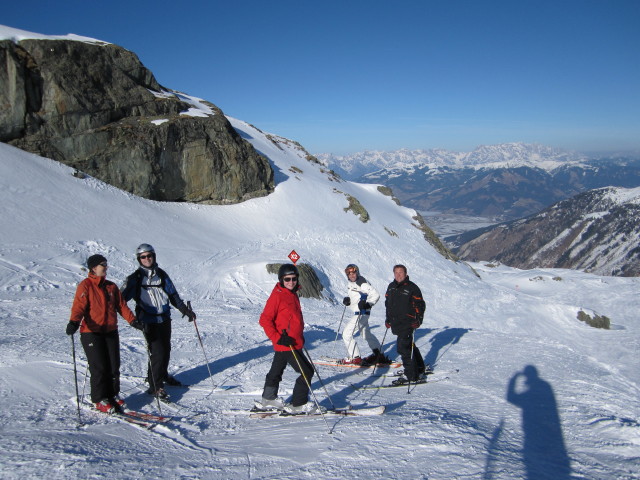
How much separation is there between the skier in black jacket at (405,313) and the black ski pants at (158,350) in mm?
4255

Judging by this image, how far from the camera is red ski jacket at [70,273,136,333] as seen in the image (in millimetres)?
5504

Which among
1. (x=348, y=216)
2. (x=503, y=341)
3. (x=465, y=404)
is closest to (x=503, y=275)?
(x=348, y=216)

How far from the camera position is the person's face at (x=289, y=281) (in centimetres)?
567

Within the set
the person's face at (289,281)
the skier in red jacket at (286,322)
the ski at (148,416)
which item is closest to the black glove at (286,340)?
the skier in red jacket at (286,322)

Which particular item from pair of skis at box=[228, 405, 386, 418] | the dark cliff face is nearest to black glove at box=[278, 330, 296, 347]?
pair of skis at box=[228, 405, 386, 418]

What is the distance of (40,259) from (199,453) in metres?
15.3

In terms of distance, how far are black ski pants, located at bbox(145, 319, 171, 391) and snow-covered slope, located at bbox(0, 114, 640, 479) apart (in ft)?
1.45

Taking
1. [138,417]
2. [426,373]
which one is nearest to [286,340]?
[138,417]

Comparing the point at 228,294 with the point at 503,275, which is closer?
the point at 228,294

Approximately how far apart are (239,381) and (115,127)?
87.7ft

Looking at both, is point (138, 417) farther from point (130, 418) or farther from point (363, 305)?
point (363, 305)

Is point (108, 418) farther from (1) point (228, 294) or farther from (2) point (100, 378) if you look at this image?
(1) point (228, 294)

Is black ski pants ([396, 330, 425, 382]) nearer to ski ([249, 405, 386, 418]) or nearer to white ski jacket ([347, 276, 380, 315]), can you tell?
white ski jacket ([347, 276, 380, 315])

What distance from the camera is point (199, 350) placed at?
377 inches
